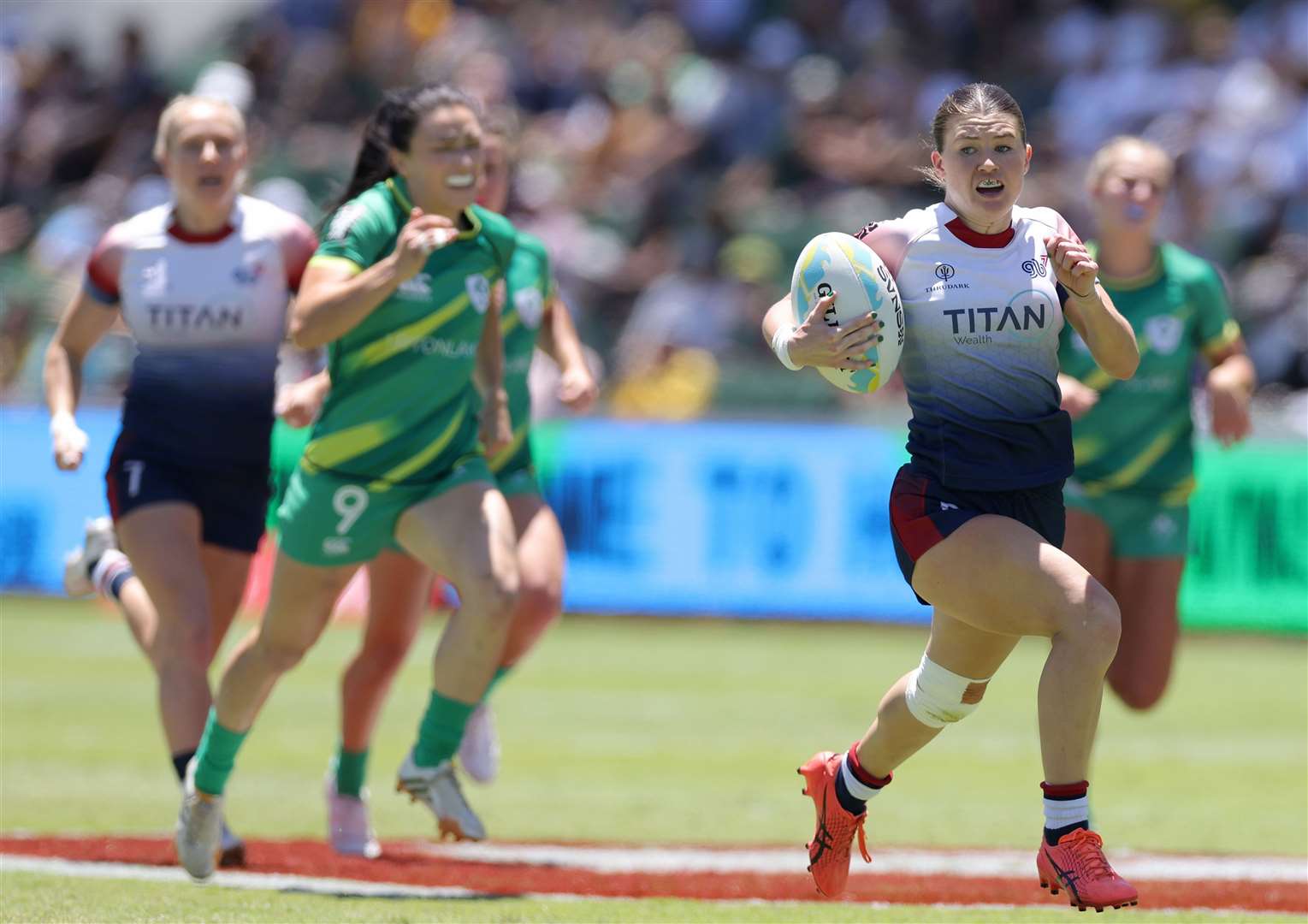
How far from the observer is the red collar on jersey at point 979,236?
5684 millimetres

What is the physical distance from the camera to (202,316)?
7.41 metres

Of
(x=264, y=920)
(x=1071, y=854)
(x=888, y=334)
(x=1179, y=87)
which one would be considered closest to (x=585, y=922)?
(x=264, y=920)

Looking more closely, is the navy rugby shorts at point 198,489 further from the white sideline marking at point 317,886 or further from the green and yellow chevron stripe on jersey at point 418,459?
the white sideline marking at point 317,886

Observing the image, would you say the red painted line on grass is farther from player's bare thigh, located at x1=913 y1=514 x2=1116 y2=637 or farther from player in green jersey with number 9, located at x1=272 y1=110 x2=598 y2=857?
player's bare thigh, located at x1=913 y1=514 x2=1116 y2=637

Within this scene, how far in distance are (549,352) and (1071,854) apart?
11.9 ft

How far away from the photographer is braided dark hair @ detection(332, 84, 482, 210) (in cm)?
691

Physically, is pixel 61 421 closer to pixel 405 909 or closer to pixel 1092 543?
pixel 405 909

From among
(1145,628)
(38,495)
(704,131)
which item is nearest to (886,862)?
(1145,628)

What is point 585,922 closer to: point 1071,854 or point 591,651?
point 1071,854

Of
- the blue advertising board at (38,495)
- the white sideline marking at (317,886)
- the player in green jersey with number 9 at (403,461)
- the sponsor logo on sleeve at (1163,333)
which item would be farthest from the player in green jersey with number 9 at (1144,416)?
the blue advertising board at (38,495)

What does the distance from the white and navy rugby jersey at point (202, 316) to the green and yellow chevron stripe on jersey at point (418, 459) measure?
41.2 inches

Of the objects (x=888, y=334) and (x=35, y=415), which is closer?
(x=888, y=334)

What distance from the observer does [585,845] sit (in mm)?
7703

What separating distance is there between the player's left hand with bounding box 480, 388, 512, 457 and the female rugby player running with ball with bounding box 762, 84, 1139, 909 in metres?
1.82
